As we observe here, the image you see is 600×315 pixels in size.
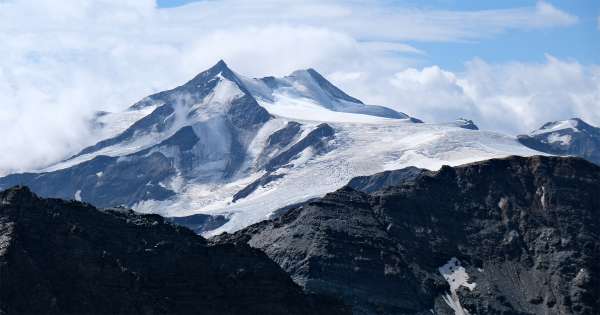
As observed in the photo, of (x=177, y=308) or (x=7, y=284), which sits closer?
(x=7, y=284)

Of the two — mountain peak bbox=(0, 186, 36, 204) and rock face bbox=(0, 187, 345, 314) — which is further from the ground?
mountain peak bbox=(0, 186, 36, 204)

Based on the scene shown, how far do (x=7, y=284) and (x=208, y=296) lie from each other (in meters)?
26.3

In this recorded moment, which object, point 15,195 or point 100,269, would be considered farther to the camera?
point 15,195

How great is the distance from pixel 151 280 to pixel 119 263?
4294mm

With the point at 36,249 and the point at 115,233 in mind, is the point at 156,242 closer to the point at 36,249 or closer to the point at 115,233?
the point at 115,233

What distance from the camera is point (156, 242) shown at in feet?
646

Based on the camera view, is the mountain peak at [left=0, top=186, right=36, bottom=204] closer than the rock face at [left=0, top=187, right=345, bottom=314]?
No

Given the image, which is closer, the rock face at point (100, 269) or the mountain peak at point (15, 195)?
the rock face at point (100, 269)

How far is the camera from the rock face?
587ft

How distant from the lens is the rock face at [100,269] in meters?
179

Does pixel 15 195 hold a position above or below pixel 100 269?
above

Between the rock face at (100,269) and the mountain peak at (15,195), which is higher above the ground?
the mountain peak at (15,195)

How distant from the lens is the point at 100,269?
185m

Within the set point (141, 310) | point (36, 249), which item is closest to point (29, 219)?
point (36, 249)
